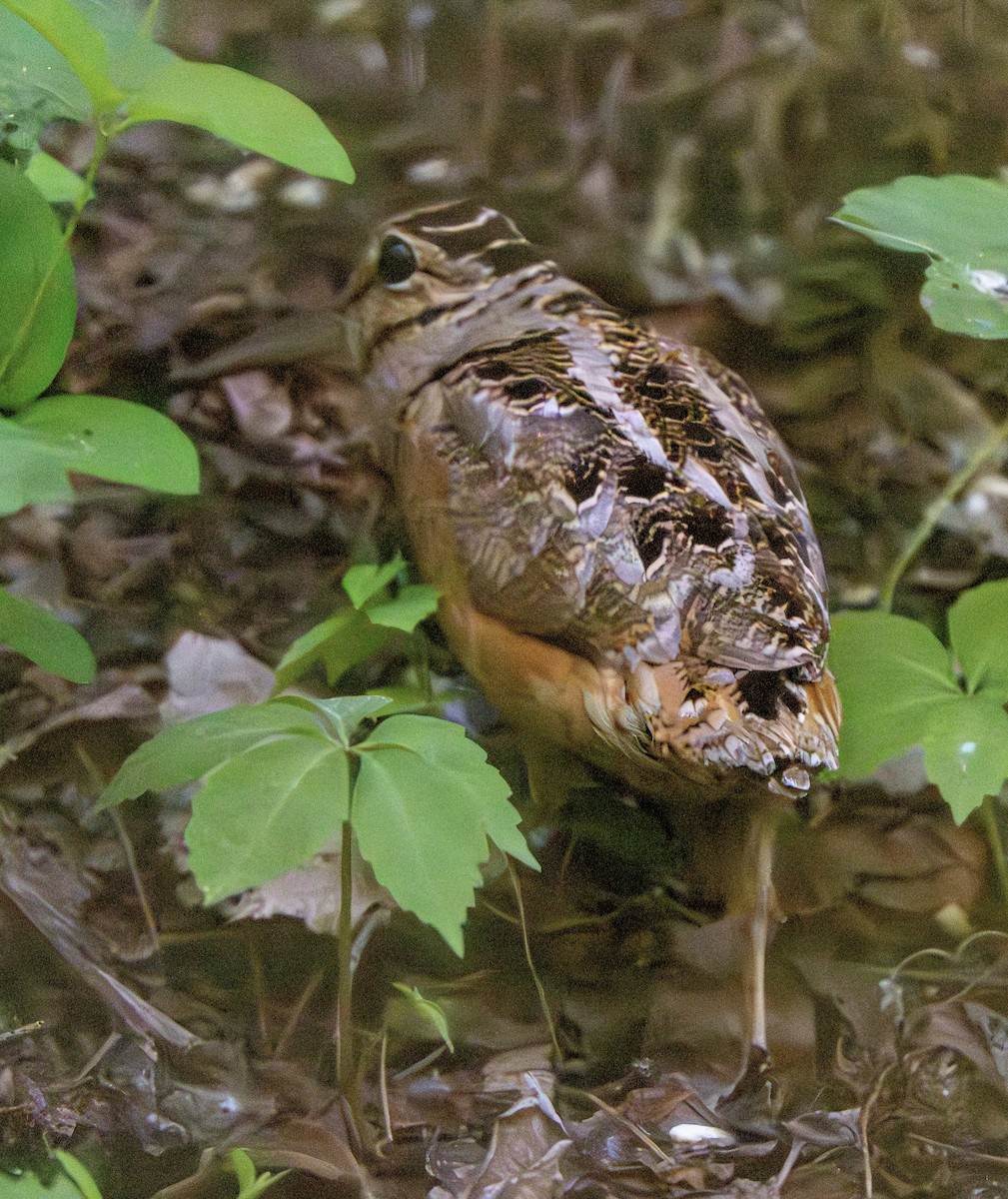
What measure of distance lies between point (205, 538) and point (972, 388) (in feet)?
5.49

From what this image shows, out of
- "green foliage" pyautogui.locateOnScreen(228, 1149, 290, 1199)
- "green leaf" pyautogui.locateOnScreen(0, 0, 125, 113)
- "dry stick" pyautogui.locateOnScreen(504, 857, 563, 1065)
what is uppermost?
"green leaf" pyautogui.locateOnScreen(0, 0, 125, 113)

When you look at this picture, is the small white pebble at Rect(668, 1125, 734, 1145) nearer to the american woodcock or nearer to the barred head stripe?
the american woodcock

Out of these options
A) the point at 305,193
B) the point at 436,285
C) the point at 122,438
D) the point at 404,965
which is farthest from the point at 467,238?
the point at 404,965

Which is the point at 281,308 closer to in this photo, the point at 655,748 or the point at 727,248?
the point at 727,248

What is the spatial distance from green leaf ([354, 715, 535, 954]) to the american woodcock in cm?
29

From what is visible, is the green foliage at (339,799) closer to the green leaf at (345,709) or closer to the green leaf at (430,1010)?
the green leaf at (345,709)

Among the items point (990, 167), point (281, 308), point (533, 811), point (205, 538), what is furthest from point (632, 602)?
point (990, 167)

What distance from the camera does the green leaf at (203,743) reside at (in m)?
1.29

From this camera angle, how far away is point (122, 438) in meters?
1.51

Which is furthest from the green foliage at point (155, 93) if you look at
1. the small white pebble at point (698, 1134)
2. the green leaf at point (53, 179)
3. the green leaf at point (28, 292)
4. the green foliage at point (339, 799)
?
the small white pebble at point (698, 1134)

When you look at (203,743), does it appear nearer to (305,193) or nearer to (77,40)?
(77,40)

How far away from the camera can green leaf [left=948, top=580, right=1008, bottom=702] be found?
5.54 ft

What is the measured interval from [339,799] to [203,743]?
0.66ft

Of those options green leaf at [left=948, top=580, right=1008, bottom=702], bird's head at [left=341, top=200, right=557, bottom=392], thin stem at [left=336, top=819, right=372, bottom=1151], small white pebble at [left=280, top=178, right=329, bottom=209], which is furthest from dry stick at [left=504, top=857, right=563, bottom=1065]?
small white pebble at [left=280, top=178, right=329, bottom=209]
